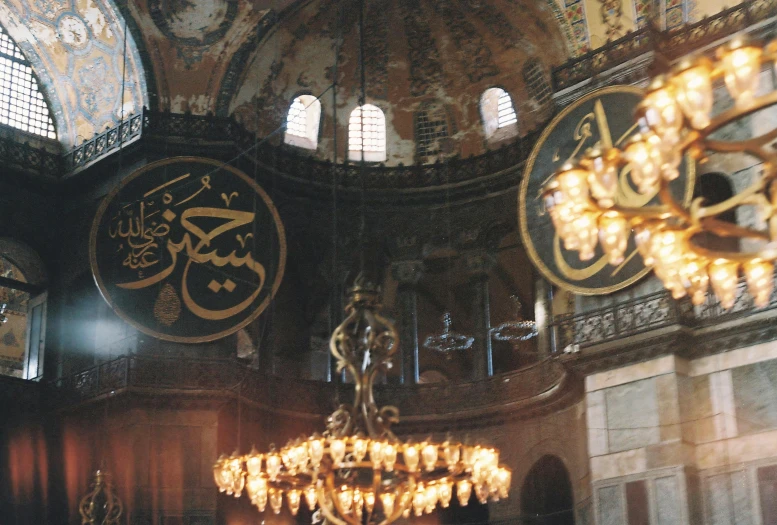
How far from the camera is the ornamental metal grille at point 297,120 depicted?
15.6 meters

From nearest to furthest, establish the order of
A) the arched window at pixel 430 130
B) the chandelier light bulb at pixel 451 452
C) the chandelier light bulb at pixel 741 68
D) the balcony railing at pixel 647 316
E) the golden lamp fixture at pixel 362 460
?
the chandelier light bulb at pixel 741 68 → the golden lamp fixture at pixel 362 460 → the chandelier light bulb at pixel 451 452 → the balcony railing at pixel 647 316 → the arched window at pixel 430 130

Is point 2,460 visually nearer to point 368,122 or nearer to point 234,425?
point 234,425

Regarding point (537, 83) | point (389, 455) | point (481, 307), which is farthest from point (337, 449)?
point (537, 83)

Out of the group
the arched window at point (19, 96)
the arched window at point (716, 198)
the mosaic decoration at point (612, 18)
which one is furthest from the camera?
the arched window at point (19, 96)

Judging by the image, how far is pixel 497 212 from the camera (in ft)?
50.1

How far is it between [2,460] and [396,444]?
6505mm

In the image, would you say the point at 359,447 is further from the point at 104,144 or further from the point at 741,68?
the point at 104,144

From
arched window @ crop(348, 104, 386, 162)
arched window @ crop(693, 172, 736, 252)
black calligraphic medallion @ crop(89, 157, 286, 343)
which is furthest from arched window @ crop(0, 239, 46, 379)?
arched window @ crop(693, 172, 736, 252)

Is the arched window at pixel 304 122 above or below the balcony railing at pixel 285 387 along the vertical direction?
above

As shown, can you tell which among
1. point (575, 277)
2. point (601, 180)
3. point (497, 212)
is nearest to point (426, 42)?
point (497, 212)

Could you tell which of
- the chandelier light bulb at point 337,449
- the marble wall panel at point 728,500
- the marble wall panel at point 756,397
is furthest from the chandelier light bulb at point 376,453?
the marble wall panel at point 756,397

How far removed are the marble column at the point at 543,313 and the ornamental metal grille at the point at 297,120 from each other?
360cm

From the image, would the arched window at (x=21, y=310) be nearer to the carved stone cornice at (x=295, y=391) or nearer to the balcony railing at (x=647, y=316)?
the carved stone cornice at (x=295, y=391)

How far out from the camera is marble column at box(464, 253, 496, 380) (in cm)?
1527
